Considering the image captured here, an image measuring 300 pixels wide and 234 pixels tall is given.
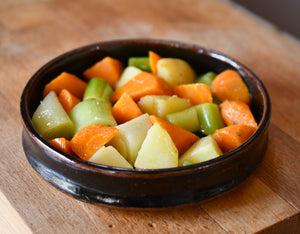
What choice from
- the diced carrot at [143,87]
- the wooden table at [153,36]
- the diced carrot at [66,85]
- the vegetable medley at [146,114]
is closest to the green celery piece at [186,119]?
the vegetable medley at [146,114]

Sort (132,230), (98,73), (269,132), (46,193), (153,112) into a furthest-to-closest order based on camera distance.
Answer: (98,73)
(269,132)
(153,112)
(46,193)
(132,230)

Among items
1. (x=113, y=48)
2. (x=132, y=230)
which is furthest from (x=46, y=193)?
(x=113, y=48)

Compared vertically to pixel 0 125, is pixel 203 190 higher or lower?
higher

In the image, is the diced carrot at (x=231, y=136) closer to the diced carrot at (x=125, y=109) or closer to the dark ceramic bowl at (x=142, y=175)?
the dark ceramic bowl at (x=142, y=175)

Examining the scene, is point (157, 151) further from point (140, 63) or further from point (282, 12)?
point (282, 12)

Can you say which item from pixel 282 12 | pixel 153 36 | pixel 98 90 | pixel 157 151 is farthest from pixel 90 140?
pixel 282 12

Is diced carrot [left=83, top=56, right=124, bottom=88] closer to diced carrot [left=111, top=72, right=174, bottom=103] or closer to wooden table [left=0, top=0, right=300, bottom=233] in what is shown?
diced carrot [left=111, top=72, right=174, bottom=103]

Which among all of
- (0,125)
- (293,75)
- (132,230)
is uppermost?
(293,75)

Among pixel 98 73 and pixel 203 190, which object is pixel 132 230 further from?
pixel 98 73

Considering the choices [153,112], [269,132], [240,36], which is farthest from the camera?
[240,36]
